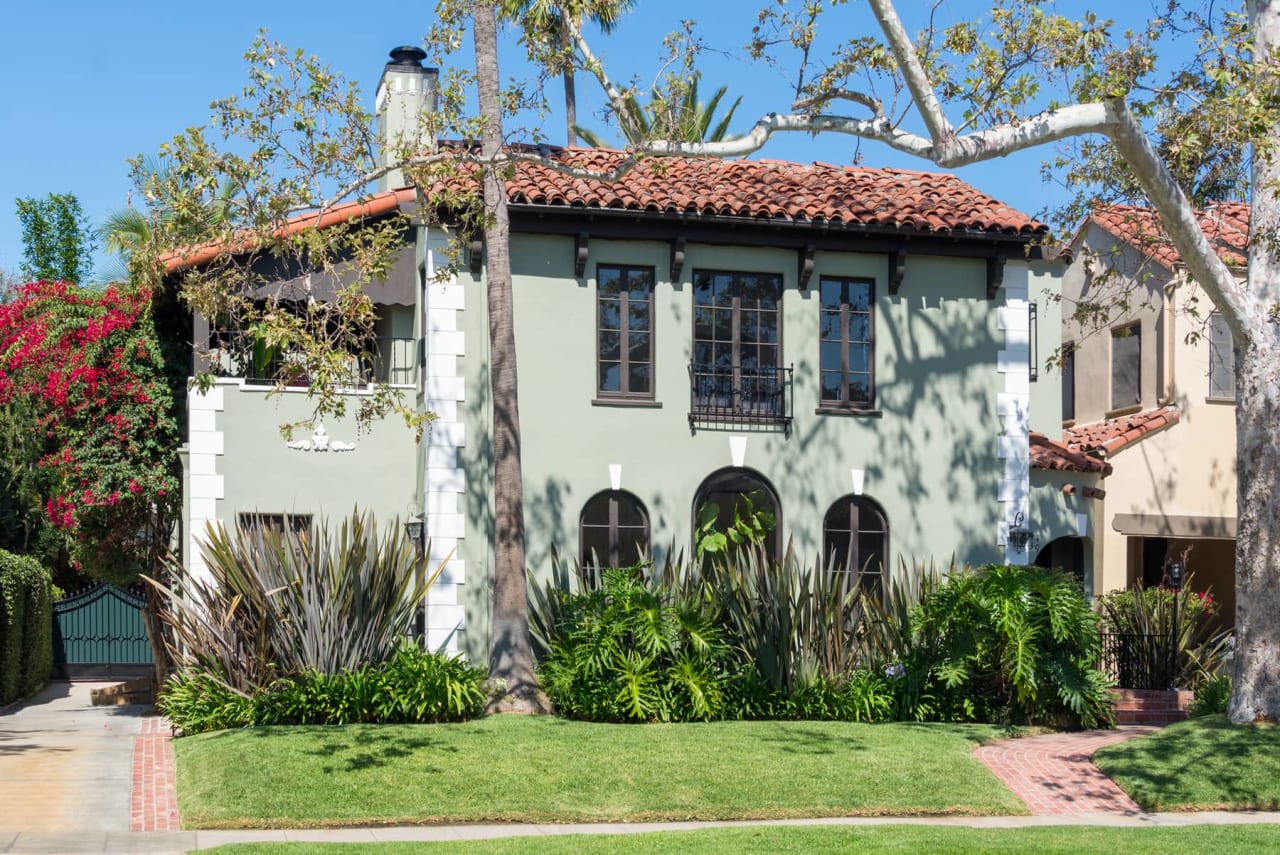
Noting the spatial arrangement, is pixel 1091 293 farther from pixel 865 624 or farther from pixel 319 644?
pixel 319 644

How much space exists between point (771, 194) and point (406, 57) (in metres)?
6.21

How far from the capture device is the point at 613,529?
761 inches

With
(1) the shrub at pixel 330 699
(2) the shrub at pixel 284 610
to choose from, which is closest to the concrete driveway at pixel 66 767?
(1) the shrub at pixel 330 699

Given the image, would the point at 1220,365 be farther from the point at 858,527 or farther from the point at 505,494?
the point at 505,494

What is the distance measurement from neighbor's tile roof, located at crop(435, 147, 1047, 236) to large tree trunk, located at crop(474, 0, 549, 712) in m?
1.05

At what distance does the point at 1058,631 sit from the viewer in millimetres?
16469

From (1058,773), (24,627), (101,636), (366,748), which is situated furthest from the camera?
(101,636)

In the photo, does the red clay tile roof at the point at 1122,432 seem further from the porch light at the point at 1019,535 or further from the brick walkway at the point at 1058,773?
the brick walkway at the point at 1058,773

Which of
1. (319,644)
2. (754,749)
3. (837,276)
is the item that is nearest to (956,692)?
(754,749)

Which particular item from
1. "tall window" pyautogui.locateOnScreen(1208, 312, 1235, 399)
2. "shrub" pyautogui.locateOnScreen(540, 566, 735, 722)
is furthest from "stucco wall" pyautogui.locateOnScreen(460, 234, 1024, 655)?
"tall window" pyautogui.locateOnScreen(1208, 312, 1235, 399)

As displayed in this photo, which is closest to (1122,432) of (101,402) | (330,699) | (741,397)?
(741,397)

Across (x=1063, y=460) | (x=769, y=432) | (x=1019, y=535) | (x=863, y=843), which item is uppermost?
(x=769, y=432)

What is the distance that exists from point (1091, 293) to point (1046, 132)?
560 inches

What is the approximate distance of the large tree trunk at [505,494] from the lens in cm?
1744
